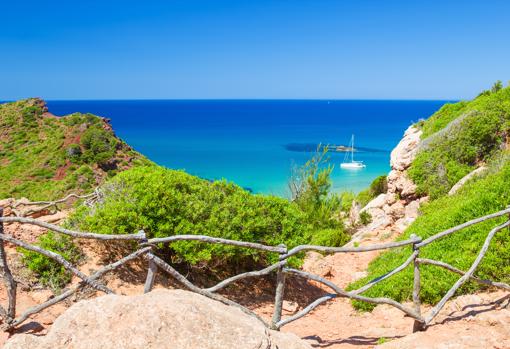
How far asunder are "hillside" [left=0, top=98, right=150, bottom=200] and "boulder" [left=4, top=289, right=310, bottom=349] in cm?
2902

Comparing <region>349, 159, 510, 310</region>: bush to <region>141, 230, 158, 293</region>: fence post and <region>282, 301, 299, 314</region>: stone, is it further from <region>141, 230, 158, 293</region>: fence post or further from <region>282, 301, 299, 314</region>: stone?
<region>141, 230, 158, 293</region>: fence post

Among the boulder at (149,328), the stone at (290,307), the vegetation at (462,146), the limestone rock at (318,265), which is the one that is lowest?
the stone at (290,307)

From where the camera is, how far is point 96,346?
10.8ft

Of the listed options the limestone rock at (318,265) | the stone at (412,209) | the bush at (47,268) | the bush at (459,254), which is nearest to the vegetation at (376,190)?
Answer: the stone at (412,209)

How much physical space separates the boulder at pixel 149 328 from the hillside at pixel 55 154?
29022mm

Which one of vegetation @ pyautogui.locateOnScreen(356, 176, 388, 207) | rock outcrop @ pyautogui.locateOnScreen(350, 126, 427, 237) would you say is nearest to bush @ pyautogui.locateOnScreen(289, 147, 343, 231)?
rock outcrop @ pyautogui.locateOnScreen(350, 126, 427, 237)

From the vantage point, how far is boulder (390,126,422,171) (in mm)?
16930

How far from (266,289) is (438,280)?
3441 millimetres

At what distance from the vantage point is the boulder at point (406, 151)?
16930 mm

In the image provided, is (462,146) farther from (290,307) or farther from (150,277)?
(150,277)

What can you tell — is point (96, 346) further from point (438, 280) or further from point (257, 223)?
point (438, 280)

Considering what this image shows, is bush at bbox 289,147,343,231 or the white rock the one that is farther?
bush at bbox 289,147,343,231

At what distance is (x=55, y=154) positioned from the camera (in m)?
36.0

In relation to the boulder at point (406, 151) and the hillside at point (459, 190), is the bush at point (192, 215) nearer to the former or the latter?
the hillside at point (459, 190)
